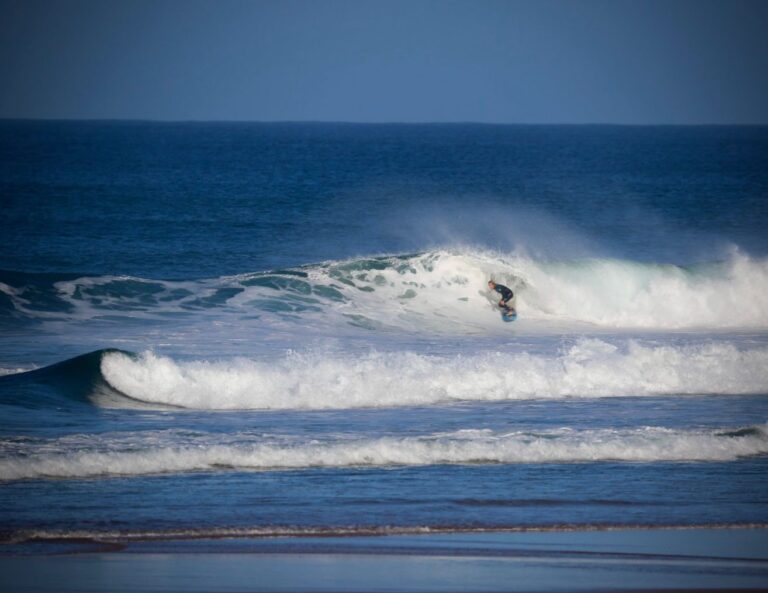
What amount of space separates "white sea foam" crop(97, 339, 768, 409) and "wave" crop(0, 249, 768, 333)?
490cm

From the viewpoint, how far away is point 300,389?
17516mm

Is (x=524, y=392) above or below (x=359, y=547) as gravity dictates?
above

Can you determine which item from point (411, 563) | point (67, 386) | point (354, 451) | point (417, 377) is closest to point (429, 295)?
point (417, 377)

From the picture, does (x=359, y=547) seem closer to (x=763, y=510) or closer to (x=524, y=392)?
(x=763, y=510)

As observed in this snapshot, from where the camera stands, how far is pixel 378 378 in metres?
18.0

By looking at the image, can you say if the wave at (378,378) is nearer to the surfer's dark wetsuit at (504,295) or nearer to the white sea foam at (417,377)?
the white sea foam at (417,377)

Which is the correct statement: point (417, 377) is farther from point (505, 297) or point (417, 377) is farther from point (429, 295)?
point (429, 295)

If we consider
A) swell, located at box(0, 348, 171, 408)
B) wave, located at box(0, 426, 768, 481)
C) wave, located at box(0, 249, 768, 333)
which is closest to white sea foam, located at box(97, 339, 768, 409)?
swell, located at box(0, 348, 171, 408)

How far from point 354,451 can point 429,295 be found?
42.8 ft

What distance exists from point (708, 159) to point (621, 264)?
224ft

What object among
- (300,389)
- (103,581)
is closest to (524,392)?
(300,389)

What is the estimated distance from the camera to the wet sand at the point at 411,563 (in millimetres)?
9664

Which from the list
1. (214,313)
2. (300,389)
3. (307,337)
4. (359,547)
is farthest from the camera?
(214,313)

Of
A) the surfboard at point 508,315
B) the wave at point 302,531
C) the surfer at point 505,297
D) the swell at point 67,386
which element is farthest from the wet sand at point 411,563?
the surfboard at point 508,315
